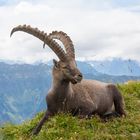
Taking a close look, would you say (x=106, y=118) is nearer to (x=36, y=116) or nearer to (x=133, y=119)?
(x=133, y=119)

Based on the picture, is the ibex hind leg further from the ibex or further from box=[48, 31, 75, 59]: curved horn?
box=[48, 31, 75, 59]: curved horn

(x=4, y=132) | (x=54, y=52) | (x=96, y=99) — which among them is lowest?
(x=4, y=132)

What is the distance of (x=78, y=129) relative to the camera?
49.0 ft

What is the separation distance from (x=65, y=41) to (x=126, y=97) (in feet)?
15.9

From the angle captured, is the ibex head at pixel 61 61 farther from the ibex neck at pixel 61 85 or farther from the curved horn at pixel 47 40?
the ibex neck at pixel 61 85

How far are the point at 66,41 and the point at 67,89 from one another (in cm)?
179

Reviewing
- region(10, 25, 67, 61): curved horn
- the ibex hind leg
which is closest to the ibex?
region(10, 25, 67, 61): curved horn

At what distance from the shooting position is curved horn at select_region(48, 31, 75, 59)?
16803mm

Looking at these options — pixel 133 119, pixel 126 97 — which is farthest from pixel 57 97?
pixel 126 97

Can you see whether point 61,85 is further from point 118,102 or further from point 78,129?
point 118,102

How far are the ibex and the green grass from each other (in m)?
0.58

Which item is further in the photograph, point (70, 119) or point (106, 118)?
point (106, 118)

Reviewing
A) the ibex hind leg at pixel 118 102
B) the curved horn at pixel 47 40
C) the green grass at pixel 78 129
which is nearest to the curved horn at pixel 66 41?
the curved horn at pixel 47 40

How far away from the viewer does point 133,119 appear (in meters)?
16.7
